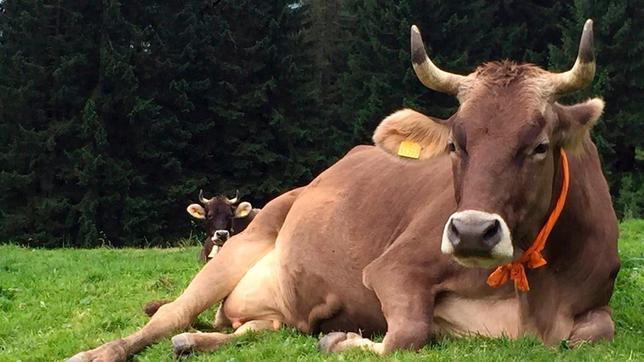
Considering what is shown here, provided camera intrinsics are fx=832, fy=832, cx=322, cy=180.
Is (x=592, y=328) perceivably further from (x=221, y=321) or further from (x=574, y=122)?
(x=221, y=321)

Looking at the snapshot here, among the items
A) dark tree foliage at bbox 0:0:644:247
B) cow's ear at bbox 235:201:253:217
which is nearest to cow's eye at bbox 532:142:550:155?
cow's ear at bbox 235:201:253:217

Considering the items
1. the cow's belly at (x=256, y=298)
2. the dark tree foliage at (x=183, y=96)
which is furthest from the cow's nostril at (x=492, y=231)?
the dark tree foliage at (x=183, y=96)

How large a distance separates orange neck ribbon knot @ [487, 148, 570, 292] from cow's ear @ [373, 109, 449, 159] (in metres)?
0.83

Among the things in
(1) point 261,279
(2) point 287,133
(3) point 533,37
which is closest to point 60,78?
(2) point 287,133

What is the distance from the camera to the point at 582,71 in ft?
16.5

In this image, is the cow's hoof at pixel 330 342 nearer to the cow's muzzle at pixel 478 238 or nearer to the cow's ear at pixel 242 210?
the cow's muzzle at pixel 478 238

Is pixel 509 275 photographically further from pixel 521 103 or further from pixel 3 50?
→ pixel 3 50

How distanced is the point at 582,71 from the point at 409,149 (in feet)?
4.21

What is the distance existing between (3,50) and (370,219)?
30321 millimetres

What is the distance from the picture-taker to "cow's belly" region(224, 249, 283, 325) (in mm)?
7434

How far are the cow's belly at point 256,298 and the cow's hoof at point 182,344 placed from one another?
113cm

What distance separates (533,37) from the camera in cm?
3534

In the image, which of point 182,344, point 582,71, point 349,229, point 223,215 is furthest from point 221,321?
point 223,215

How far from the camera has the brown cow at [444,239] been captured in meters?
4.79
